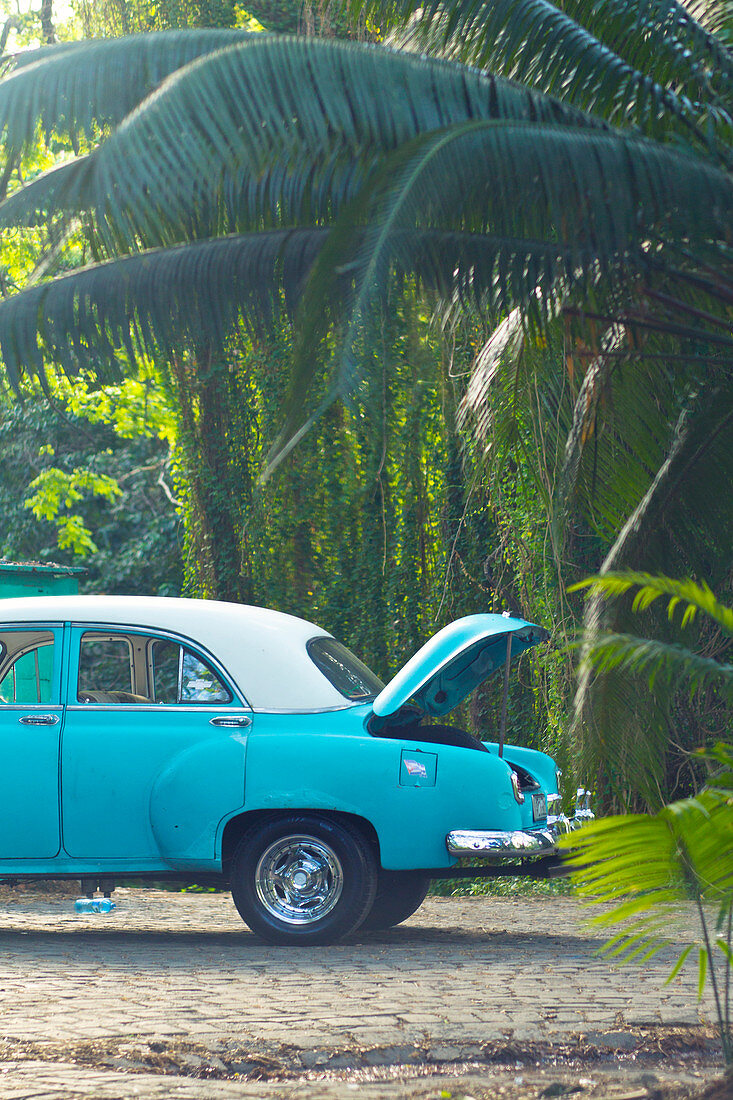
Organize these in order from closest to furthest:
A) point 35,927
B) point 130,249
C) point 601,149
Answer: point 601,149 < point 130,249 < point 35,927

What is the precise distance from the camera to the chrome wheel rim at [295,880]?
290 inches

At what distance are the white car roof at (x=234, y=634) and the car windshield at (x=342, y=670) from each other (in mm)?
96

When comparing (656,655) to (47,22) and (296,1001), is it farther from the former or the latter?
(47,22)

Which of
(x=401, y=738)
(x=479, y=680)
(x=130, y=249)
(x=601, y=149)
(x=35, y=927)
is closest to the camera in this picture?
(x=601, y=149)

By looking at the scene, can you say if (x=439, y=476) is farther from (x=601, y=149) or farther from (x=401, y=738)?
(x=601, y=149)

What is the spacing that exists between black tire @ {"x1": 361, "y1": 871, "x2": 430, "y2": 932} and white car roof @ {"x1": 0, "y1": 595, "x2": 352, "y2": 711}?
1355mm

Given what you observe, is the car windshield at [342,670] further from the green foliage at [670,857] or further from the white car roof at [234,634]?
the green foliage at [670,857]

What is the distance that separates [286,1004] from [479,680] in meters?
2.95

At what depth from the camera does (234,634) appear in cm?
780

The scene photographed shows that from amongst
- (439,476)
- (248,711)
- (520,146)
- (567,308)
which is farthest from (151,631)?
(439,476)

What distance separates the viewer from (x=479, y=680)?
26.7ft

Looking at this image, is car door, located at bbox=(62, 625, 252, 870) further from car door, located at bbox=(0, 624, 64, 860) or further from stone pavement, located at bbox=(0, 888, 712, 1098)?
stone pavement, located at bbox=(0, 888, 712, 1098)

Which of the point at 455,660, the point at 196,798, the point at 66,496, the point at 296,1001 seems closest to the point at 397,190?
the point at 455,660

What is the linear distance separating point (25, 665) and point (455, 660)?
280 cm
